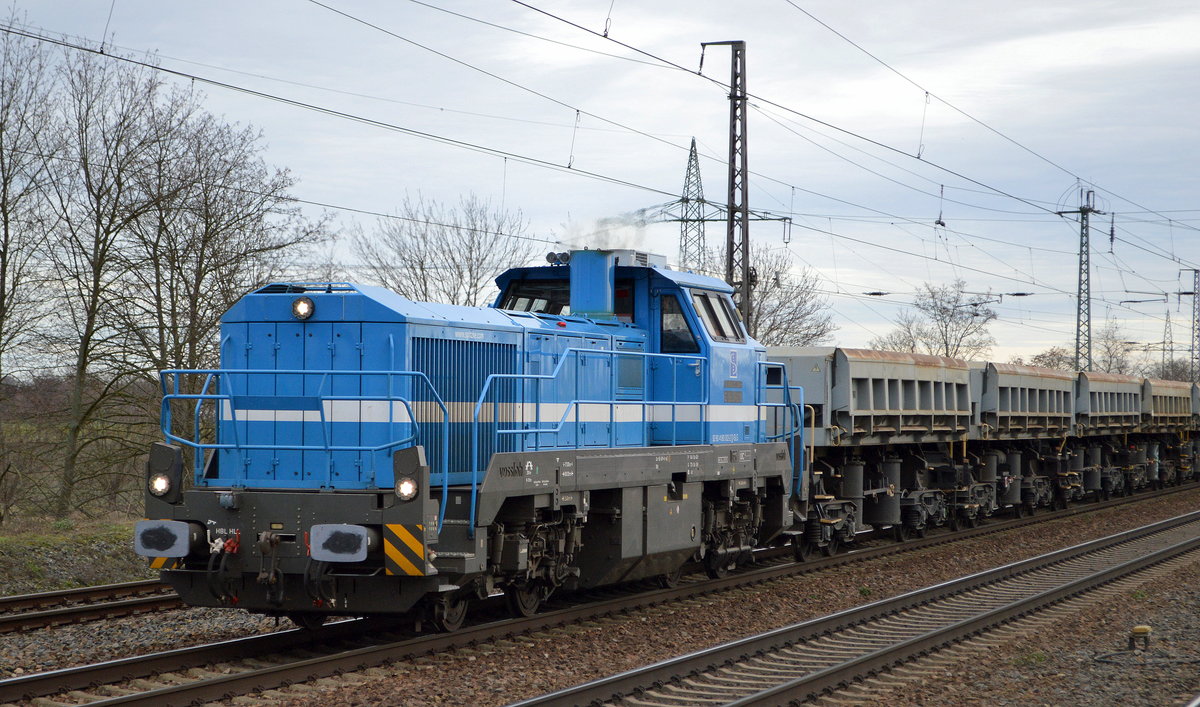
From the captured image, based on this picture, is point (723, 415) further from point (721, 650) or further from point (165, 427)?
point (165, 427)

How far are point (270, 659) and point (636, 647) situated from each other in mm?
2920

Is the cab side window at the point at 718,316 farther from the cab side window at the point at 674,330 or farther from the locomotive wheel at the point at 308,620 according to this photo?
the locomotive wheel at the point at 308,620

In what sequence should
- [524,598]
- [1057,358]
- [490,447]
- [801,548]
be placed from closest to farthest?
[490,447]
[524,598]
[801,548]
[1057,358]

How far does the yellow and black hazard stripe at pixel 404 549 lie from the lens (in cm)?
774

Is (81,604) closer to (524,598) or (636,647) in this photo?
(524,598)

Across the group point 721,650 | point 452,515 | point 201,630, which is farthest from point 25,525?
point 721,650

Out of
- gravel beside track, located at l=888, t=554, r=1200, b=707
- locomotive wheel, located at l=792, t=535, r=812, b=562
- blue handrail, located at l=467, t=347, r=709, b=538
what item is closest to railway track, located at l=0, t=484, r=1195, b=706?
blue handrail, located at l=467, t=347, r=709, b=538

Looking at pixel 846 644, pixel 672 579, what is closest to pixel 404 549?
pixel 846 644

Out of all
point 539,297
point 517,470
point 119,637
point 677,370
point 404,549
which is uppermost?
point 539,297

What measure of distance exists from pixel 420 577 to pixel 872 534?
12504mm

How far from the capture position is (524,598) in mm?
9891

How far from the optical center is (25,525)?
15930mm

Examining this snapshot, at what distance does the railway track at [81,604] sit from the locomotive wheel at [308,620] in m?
2.10

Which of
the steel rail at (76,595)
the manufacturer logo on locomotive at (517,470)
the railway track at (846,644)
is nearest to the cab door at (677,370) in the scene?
the railway track at (846,644)
